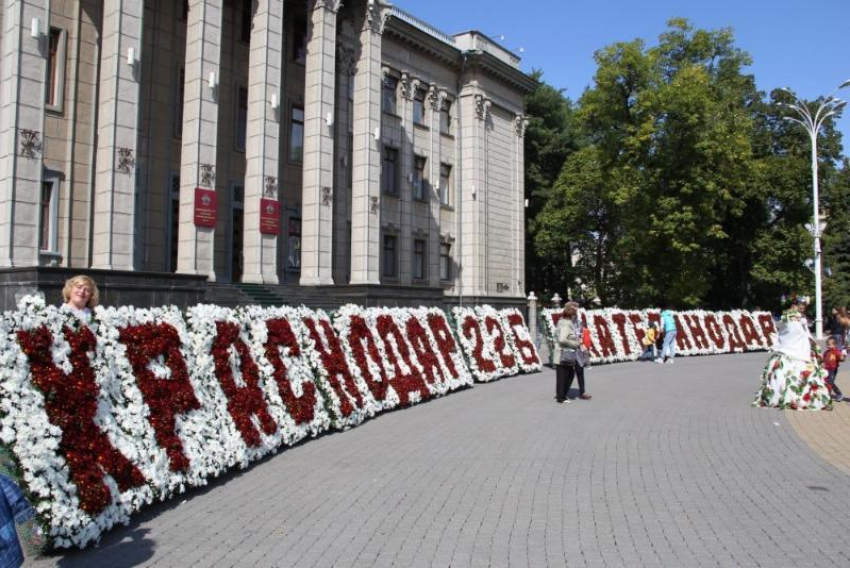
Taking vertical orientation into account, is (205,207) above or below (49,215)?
above

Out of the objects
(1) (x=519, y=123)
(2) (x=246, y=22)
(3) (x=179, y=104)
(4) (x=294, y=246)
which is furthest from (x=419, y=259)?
(3) (x=179, y=104)

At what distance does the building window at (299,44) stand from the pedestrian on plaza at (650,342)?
17.8 meters

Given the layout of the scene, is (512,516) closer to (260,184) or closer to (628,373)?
(628,373)

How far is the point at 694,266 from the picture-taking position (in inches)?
1561

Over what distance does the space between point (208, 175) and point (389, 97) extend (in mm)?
14499

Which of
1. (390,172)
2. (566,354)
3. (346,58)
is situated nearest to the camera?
(566,354)

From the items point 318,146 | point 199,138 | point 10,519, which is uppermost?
point 318,146

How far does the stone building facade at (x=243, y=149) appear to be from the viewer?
19250mm

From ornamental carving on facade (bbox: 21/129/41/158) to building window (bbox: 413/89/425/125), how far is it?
2042 cm

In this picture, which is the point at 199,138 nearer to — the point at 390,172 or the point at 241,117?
the point at 241,117

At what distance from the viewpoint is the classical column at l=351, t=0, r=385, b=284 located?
28312 mm

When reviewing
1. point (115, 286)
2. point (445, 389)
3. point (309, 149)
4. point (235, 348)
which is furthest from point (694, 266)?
point (235, 348)

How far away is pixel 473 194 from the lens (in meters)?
39.2

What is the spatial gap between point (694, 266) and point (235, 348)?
34597mm
